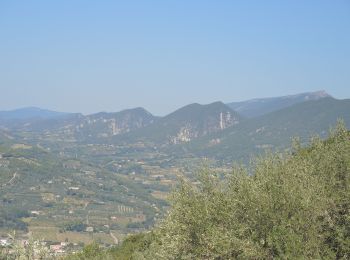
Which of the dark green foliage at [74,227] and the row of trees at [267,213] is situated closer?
the row of trees at [267,213]

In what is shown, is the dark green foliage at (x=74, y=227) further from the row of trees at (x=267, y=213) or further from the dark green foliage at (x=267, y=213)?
the dark green foliage at (x=267, y=213)

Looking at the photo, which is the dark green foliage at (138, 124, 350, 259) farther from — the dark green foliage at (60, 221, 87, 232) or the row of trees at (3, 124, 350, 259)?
the dark green foliage at (60, 221, 87, 232)

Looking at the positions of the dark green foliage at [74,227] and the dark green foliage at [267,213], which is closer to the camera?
the dark green foliage at [267,213]

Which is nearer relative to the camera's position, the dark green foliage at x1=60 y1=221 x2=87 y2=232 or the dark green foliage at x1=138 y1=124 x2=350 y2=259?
the dark green foliage at x1=138 y1=124 x2=350 y2=259

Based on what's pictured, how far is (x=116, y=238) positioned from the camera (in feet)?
512

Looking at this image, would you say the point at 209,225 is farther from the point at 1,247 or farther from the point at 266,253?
the point at 1,247

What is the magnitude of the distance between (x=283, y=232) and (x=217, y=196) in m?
4.88

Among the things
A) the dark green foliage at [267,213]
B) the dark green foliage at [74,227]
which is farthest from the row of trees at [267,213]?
the dark green foliage at [74,227]

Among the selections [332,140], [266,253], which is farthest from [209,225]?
[332,140]

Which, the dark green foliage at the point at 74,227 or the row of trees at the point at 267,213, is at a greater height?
the row of trees at the point at 267,213

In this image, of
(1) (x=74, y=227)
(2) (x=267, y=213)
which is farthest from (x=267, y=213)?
(1) (x=74, y=227)

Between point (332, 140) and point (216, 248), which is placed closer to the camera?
point (216, 248)

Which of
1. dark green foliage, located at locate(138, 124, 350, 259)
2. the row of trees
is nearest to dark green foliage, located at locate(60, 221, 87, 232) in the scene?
the row of trees

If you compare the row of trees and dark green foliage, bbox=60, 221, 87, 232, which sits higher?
the row of trees
